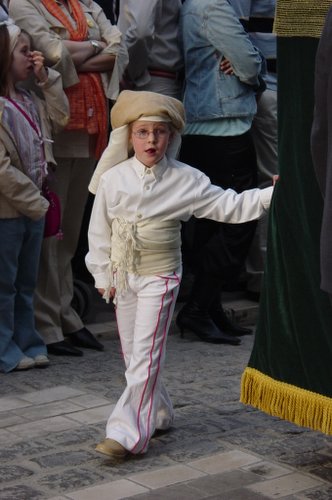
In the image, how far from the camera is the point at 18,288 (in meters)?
6.74

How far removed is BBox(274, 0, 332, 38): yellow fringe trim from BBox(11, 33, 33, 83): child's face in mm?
2011

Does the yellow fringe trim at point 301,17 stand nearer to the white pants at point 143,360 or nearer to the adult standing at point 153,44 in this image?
the white pants at point 143,360

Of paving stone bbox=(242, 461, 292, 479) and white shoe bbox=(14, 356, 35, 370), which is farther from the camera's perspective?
white shoe bbox=(14, 356, 35, 370)

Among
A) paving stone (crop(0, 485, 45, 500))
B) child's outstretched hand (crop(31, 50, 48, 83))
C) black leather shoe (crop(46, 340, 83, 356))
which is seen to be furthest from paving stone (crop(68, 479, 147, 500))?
child's outstretched hand (crop(31, 50, 48, 83))

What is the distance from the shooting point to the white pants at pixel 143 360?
5223 mm

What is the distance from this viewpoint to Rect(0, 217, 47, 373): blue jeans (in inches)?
257

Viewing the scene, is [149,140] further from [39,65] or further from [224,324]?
[224,324]

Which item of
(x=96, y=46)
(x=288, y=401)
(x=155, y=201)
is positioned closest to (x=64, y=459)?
(x=288, y=401)

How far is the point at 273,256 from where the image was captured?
511 centimetres

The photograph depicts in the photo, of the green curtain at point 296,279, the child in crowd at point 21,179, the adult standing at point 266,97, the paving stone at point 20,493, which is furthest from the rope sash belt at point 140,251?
the adult standing at point 266,97

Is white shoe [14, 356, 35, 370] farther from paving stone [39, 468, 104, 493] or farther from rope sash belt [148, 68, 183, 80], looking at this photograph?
rope sash belt [148, 68, 183, 80]

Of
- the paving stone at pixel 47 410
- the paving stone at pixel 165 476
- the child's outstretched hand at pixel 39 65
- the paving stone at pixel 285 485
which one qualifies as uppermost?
the child's outstretched hand at pixel 39 65

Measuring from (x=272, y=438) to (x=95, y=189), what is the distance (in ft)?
4.51

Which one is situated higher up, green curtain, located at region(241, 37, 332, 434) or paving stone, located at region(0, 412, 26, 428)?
green curtain, located at region(241, 37, 332, 434)
